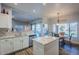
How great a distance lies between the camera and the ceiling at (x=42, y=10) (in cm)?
189

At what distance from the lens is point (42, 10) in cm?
210

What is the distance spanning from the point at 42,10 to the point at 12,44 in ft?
6.18

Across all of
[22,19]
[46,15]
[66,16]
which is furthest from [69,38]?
[22,19]

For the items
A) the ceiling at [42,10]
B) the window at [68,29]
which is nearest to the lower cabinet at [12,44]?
the ceiling at [42,10]

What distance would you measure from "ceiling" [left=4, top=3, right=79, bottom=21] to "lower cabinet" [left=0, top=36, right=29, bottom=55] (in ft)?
3.65

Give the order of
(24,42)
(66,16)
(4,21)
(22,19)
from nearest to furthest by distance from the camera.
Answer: (66,16) → (22,19) → (4,21) → (24,42)

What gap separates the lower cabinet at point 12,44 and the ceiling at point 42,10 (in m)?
1.11

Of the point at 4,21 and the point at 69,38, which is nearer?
the point at 69,38

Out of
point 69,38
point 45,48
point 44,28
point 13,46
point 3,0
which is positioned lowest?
point 13,46

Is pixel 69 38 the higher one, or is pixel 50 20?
pixel 50 20

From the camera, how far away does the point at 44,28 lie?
2.17 meters

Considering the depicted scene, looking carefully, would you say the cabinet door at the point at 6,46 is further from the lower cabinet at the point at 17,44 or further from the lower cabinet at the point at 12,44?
the lower cabinet at the point at 17,44

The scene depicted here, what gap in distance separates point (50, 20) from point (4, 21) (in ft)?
5.62
